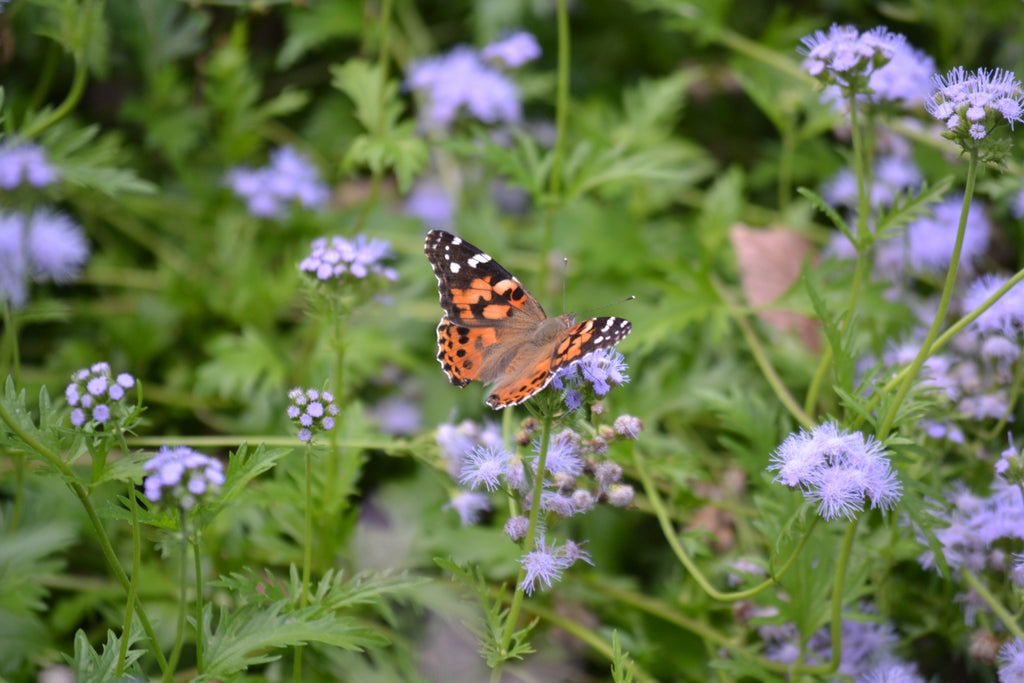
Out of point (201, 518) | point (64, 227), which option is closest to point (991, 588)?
point (201, 518)

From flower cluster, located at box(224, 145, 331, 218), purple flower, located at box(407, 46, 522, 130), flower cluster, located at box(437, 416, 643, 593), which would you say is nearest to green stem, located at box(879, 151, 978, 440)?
flower cluster, located at box(437, 416, 643, 593)

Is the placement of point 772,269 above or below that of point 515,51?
below

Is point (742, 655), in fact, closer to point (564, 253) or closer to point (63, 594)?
point (564, 253)

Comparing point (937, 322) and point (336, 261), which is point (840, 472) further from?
point (336, 261)

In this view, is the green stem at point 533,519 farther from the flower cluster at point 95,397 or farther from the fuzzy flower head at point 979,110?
the fuzzy flower head at point 979,110

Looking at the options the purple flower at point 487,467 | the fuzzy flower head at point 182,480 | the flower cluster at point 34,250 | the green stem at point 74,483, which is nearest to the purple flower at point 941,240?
the purple flower at point 487,467

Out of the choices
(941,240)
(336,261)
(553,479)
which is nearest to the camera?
(553,479)

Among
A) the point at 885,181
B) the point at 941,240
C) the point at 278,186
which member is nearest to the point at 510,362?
the point at 278,186
